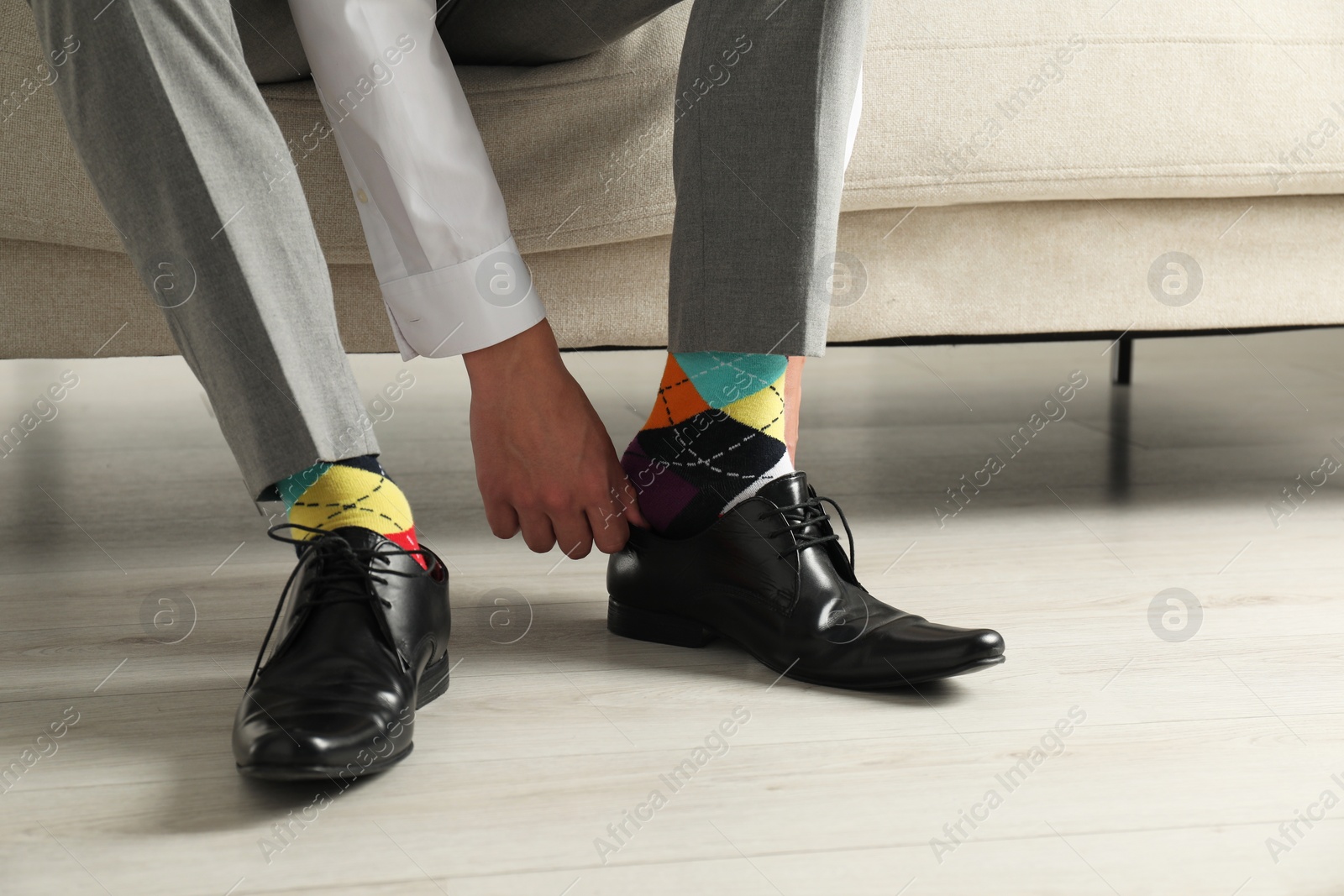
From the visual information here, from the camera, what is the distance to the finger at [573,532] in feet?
2.66

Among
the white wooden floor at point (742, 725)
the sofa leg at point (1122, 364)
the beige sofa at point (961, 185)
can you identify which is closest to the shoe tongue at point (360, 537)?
the white wooden floor at point (742, 725)

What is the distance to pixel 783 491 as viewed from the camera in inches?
29.4

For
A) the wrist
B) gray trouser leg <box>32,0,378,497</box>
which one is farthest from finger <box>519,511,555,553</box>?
gray trouser leg <box>32,0,378,497</box>

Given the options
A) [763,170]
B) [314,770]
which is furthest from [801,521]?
[314,770]

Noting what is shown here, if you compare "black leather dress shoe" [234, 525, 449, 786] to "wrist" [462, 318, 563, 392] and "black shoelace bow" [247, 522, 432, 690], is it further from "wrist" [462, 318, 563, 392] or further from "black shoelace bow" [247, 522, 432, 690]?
"wrist" [462, 318, 563, 392]

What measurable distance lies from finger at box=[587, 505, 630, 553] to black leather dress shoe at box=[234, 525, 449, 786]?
0.13 meters

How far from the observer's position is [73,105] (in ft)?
2.03

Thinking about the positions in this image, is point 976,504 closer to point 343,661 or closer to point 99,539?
point 343,661

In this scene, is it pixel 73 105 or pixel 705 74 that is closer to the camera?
pixel 73 105

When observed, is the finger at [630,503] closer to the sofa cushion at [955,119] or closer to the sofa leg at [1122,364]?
the sofa cushion at [955,119]

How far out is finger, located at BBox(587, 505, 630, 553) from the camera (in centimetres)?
80

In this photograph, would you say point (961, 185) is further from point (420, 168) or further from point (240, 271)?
point (240, 271)

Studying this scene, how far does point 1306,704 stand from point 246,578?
31.6 inches

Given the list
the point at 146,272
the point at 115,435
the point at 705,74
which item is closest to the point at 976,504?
the point at 705,74
